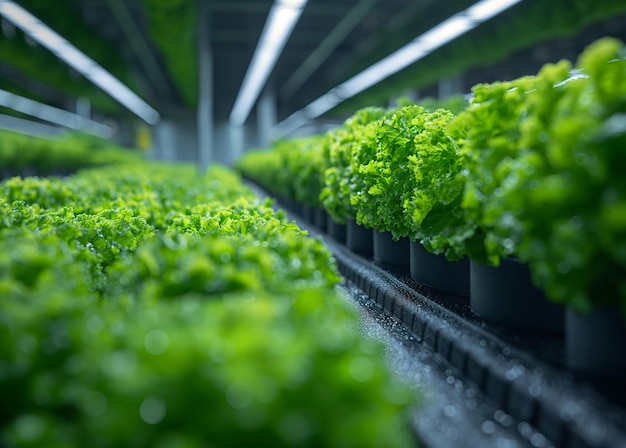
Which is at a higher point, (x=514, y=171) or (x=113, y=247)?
(x=514, y=171)

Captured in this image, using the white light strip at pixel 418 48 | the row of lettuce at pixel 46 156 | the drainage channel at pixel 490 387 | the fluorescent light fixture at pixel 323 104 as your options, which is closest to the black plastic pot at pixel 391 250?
the drainage channel at pixel 490 387

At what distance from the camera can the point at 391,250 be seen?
5195 mm

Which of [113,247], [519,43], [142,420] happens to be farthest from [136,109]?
[142,420]

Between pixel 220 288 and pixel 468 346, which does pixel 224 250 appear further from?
pixel 468 346

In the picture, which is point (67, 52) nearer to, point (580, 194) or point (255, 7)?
point (255, 7)

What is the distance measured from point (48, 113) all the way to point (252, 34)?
755 inches

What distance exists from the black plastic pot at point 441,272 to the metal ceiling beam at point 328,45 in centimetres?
1051

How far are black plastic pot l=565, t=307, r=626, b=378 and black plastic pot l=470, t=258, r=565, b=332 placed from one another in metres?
0.50

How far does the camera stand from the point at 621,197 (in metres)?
1.90

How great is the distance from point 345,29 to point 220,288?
606 inches

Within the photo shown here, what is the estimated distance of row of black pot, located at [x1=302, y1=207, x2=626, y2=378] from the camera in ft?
8.01

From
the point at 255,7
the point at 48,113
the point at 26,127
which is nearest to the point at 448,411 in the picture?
the point at 255,7

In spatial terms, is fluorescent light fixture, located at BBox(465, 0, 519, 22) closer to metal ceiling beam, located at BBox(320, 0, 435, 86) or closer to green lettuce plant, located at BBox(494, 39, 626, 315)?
metal ceiling beam, located at BBox(320, 0, 435, 86)

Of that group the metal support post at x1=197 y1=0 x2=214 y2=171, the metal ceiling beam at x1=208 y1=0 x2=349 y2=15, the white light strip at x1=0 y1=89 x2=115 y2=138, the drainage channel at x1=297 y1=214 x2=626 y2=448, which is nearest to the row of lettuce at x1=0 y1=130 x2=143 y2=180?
the white light strip at x1=0 y1=89 x2=115 y2=138
